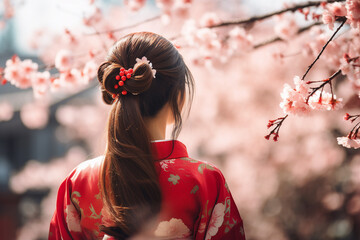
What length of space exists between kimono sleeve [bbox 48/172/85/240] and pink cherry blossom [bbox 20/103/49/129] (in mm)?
7387

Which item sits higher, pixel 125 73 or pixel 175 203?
pixel 125 73

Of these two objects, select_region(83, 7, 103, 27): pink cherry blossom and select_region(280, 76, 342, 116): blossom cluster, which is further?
select_region(83, 7, 103, 27): pink cherry blossom

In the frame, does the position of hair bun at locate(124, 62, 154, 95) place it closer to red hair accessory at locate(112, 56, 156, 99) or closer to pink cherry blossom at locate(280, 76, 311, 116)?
red hair accessory at locate(112, 56, 156, 99)

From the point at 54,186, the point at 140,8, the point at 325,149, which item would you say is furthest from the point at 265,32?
the point at 54,186

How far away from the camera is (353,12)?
1.69 m

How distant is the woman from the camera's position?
164 cm

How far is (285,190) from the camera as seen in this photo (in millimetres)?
6898

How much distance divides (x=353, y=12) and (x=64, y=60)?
87.5 inches

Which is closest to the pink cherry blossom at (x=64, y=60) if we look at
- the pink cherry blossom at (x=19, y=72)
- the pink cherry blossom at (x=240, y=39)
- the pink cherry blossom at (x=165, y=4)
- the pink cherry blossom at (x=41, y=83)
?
the pink cherry blossom at (x=41, y=83)

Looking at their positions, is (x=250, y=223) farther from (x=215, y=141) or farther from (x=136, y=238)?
(x=136, y=238)

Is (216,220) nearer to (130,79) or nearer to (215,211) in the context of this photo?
(215,211)

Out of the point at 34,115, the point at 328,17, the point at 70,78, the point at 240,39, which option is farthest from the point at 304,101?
the point at 34,115

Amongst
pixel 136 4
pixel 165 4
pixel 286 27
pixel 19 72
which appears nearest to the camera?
pixel 286 27

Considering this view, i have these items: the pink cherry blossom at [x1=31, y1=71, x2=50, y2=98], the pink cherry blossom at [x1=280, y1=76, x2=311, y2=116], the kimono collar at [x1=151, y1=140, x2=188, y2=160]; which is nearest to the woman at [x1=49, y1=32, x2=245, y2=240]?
the kimono collar at [x1=151, y1=140, x2=188, y2=160]
